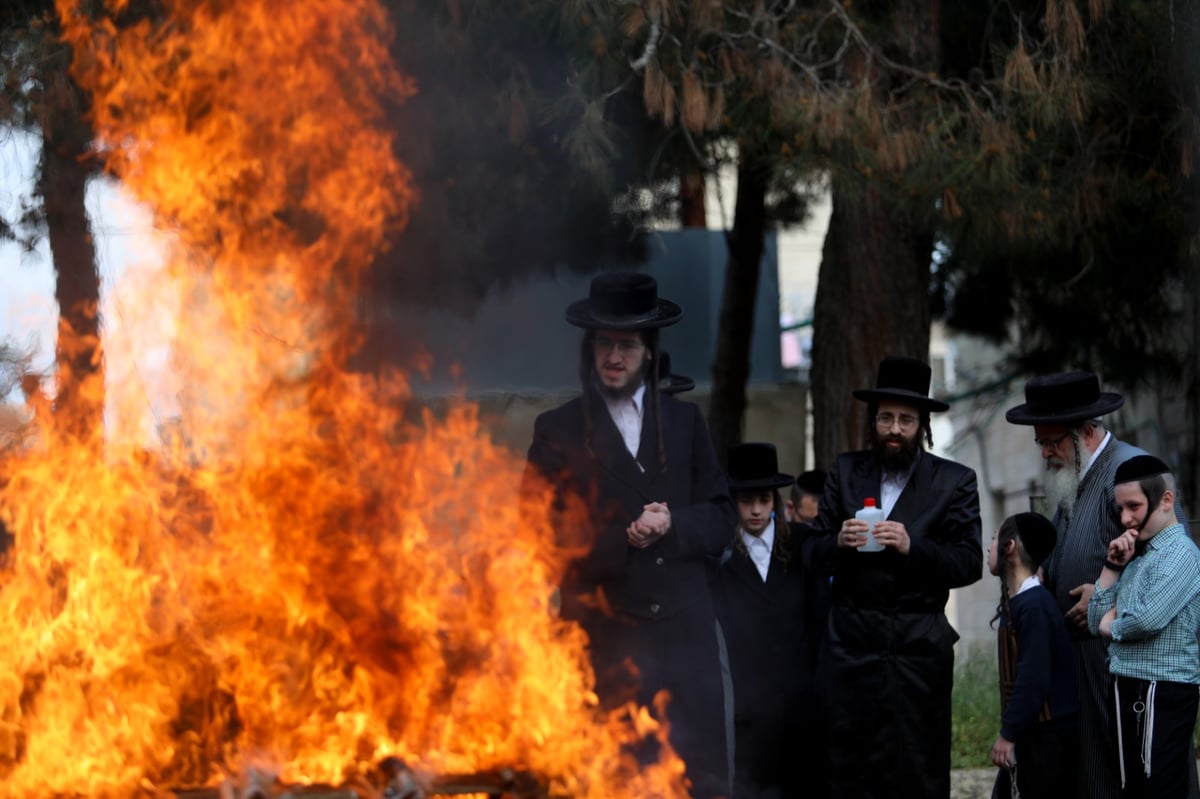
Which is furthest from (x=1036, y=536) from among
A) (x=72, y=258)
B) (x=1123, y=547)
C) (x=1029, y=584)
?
(x=72, y=258)

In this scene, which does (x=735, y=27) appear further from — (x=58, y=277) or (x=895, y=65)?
(x=58, y=277)

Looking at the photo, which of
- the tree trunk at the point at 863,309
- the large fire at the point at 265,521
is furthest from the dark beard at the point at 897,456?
the tree trunk at the point at 863,309

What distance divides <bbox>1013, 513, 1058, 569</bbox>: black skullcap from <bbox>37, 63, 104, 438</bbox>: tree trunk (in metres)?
3.67

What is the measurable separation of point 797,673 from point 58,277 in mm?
4258

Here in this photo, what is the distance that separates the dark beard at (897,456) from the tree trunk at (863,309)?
107 inches

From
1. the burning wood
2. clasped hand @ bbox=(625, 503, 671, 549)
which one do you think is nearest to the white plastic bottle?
clasped hand @ bbox=(625, 503, 671, 549)

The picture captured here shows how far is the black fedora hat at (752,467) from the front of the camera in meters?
7.13

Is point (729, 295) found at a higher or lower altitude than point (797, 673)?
higher

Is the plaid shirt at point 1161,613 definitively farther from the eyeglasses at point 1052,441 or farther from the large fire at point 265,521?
the large fire at point 265,521

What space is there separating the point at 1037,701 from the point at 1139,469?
96cm

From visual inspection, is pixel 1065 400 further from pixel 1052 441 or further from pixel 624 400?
pixel 624 400

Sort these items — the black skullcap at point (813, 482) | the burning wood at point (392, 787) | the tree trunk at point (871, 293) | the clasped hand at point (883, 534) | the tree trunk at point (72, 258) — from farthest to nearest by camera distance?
the tree trunk at point (871, 293) → the black skullcap at point (813, 482) → the tree trunk at point (72, 258) → the clasped hand at point (883, 534) → the burning wood at point (392, 787)

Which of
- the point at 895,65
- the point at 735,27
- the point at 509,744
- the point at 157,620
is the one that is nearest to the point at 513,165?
the point at 735,27

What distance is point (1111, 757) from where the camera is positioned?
18.7 ft
